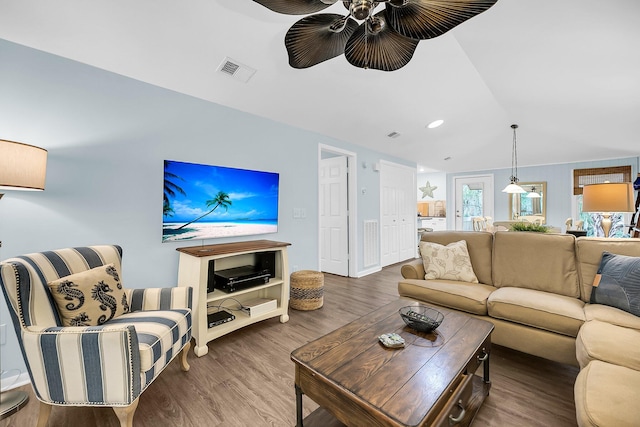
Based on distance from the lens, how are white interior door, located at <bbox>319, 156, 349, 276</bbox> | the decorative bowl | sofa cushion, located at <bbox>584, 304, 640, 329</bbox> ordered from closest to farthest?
the decorative bowl, sofa cushion, located at <bbox>584, 304, 640, 329</bbox>, white interior door, located at <bbox>319, 156, 349, 276</bbox>

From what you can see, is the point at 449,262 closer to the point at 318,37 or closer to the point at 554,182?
the point at 318,37

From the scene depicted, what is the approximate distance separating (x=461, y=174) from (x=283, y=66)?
659cm

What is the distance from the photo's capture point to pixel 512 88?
3.26m

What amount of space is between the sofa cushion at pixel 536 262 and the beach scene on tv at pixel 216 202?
241cm

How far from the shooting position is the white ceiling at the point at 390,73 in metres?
1.77

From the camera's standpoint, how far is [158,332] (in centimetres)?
148

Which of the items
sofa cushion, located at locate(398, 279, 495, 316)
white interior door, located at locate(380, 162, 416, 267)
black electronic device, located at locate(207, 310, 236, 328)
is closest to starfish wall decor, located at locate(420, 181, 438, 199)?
white interior door, located at locate(380, 162, 416, 267)

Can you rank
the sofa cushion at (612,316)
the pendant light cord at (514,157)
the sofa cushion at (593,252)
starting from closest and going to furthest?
the sofa cushion at (612,316), the sofa cushion at (593,252), the pendant light cord at (514,157)

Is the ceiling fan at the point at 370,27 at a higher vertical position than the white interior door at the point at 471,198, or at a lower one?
higher

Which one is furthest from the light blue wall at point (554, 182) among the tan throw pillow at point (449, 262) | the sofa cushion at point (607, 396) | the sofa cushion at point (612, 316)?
the sofa cushion at point (607, 396)

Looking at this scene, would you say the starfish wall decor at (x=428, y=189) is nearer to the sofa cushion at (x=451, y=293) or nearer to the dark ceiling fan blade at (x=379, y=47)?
the sofa cushion at (x=451, y=293)

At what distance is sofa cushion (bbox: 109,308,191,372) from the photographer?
1.37 m

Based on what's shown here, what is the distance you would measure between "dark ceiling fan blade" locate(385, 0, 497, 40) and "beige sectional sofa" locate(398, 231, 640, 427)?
158cm

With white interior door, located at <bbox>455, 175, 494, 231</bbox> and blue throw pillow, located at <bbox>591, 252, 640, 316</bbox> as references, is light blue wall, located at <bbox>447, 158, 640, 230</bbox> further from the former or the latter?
blue throw pillow, located at <bbox>591, 252, 640, 316</bbox>
